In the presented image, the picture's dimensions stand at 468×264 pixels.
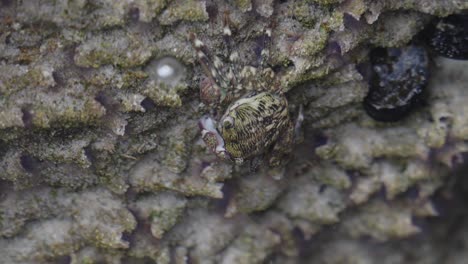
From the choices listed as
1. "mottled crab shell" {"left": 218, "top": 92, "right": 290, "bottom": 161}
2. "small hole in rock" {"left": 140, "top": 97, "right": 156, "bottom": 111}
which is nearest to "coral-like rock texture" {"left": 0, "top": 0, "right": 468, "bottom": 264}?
"small hole in rock" {"left": 140, "top": 97, "right": 156, "bottom": 111}

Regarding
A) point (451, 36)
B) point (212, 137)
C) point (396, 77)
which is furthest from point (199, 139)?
point (451, 36)

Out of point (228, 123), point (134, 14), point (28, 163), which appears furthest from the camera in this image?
point (28, 163)

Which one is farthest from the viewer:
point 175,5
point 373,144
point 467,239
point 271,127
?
point 467,239

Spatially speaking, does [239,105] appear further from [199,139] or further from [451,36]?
[451,36]

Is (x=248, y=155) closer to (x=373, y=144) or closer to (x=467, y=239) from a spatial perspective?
(x=373, y=144)

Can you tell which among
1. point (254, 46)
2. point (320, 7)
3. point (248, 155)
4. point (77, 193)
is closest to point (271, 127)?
point (248, 155)

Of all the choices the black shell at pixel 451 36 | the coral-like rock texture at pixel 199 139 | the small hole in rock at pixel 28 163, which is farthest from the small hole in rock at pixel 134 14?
the black shell at pixel 451 36
